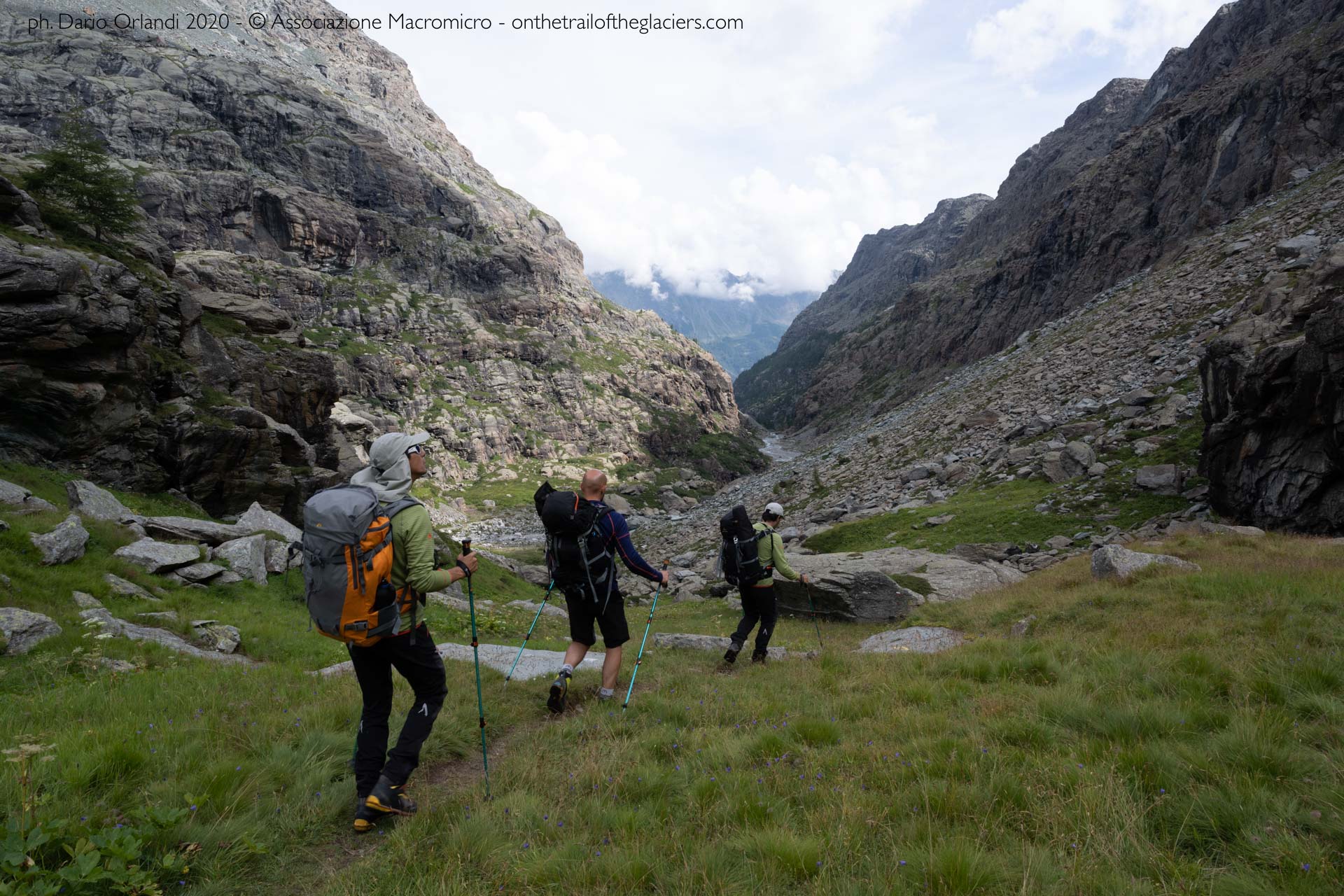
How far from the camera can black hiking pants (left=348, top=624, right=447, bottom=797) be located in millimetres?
5090

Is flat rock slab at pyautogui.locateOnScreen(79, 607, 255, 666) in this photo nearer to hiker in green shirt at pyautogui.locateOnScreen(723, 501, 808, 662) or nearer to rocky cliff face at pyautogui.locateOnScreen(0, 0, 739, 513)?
hiker in green shirt at pyautogui.locateOnScreen(723, 501, 808, 662)

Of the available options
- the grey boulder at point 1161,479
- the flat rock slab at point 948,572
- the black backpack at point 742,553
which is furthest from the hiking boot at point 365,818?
the grey boulder at point 1161,479

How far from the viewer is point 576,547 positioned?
766cm

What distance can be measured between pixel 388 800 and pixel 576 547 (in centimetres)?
350

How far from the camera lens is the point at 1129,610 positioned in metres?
10.2

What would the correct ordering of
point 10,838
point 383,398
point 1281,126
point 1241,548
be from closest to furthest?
point 10,838
point 1241,548
point 1281,126
point 383,398

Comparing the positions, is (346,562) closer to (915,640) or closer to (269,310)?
(915,640)

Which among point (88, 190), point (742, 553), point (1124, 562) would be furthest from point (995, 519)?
point (88, 190)

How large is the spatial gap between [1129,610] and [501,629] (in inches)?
626

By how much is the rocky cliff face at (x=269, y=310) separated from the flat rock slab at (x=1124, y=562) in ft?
91.3

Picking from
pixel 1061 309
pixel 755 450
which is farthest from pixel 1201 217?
pixel 755 450

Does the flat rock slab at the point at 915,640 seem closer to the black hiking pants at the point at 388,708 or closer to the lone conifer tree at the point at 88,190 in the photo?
the black hiking pants at the point at 388,708

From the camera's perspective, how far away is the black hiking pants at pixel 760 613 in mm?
10977

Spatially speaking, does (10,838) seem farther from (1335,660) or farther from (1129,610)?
(1129,610)
